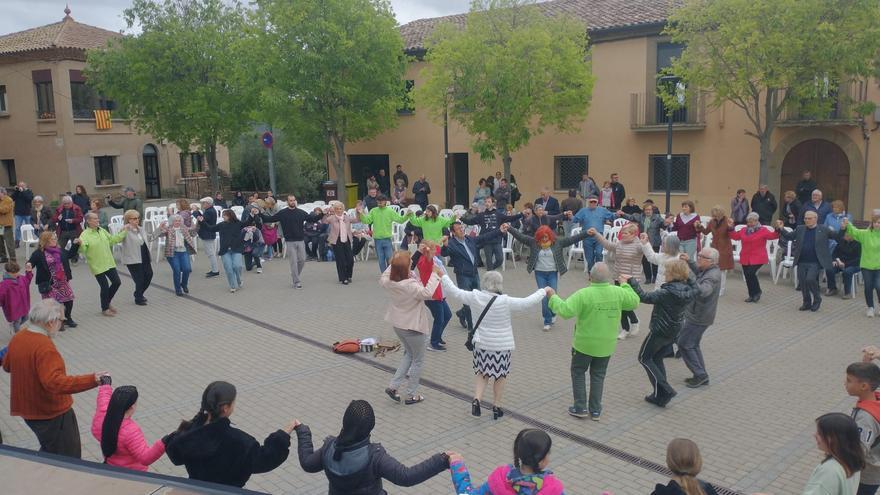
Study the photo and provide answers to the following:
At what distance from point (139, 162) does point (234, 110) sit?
12.0 meters

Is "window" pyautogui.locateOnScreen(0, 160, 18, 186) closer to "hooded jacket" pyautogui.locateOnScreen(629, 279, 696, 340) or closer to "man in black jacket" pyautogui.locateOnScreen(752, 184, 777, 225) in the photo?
"man in black jacket" pyautogui.locateOnScreen(752, 184, 777, 225)

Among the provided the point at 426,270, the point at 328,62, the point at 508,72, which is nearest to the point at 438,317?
the point at 426,270

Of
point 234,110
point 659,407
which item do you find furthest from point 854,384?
point 234,110

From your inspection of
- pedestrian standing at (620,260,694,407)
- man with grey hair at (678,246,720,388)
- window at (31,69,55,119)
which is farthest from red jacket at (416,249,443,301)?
window at (31,69,55,119)

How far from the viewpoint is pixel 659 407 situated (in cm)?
767

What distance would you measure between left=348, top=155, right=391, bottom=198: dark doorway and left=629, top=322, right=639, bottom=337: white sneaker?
67.0ft

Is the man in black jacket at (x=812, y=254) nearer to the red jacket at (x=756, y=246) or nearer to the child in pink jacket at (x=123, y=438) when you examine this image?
the red jacket at (x=756, y=246)

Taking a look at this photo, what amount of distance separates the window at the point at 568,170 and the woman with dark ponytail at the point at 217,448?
20966mm

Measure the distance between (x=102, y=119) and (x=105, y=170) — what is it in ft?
8.21

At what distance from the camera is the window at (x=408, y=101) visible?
980 inches

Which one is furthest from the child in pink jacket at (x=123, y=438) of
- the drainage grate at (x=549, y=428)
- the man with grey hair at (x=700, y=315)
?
the man with grey hair at (x=700, y=315)

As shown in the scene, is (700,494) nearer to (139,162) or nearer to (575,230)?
(575,230)

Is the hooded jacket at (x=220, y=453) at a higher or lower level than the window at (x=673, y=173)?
lower

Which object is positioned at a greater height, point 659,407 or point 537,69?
point 537,69
